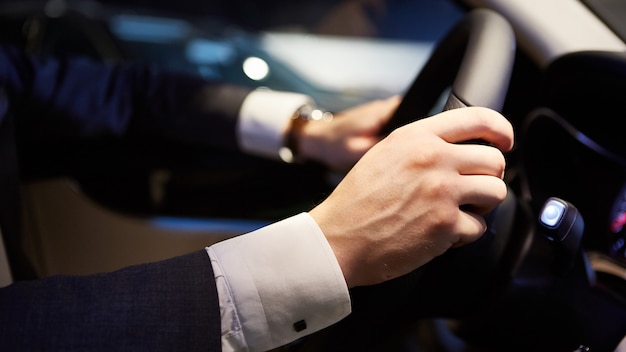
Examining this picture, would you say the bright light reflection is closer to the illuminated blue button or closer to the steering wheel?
the steering wheel

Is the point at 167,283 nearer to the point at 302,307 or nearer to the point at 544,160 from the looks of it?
the point at 302,307

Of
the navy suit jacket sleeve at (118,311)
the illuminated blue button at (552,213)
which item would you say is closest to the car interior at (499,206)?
the illuminated blue button at (552,213)

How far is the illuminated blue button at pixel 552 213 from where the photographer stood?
24.3 inches

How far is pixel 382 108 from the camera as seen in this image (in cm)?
105

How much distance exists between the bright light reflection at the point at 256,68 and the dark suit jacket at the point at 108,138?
0.60m

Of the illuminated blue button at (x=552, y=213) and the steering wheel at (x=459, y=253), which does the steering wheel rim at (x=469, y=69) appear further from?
the illuminated blue button at (x=552, y=213)

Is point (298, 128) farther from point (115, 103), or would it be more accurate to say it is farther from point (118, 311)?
point (118, 311)

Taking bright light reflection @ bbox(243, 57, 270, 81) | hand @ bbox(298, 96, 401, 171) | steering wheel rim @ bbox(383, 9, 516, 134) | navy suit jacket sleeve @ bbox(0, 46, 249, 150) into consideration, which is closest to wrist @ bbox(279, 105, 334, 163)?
hand @ bbox(298, 96, 401, 171)

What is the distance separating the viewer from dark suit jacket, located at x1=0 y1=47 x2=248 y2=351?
0.58m

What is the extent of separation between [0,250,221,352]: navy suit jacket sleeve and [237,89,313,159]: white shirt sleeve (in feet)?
2.04

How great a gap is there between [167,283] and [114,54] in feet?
4.94

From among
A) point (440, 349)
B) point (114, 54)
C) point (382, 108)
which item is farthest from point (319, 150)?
point (114, 54)

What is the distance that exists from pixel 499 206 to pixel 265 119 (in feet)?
1.97

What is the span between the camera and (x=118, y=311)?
59cm
